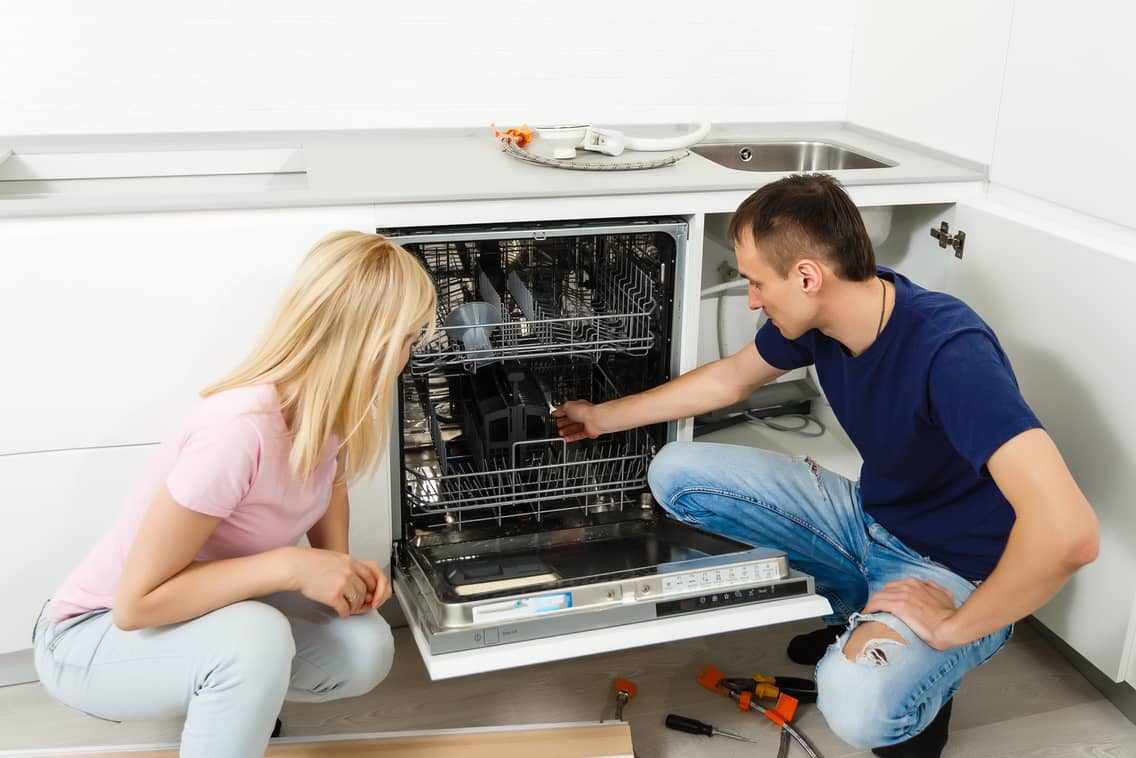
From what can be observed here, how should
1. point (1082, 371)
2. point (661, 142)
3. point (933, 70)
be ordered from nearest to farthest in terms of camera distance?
point (1082, 371) → point (661, 142) → point (933, 70)

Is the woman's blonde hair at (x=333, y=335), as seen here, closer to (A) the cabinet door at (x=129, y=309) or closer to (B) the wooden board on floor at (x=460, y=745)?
(A) the cabinet door at (x=129, y=309)

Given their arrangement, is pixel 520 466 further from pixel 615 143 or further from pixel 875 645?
pixel 875 645

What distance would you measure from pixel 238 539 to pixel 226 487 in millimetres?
149

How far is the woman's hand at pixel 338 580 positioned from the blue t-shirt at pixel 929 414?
2.35ft

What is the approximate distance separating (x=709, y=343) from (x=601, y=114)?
551 millimetres

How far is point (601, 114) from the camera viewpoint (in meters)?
2.26

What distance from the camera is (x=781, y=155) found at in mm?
2232

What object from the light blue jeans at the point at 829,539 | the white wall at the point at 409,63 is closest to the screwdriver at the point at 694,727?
the light blue jeans at the point at 829,539

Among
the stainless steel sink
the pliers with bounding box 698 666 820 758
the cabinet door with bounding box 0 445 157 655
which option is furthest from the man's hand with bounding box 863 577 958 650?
the cabinet door with bounding box 0 445 157 655

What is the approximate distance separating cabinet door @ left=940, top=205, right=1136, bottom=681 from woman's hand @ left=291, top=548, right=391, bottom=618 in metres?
1.07

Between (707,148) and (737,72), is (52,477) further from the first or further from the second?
(737,72)

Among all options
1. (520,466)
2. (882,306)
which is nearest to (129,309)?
(520,466)

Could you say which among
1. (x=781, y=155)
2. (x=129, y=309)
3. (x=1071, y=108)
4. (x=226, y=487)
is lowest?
(x=226, y=487)

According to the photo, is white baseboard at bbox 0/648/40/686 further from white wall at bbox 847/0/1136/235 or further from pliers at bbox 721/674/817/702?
white wall at bbox 847/0/1136/235
